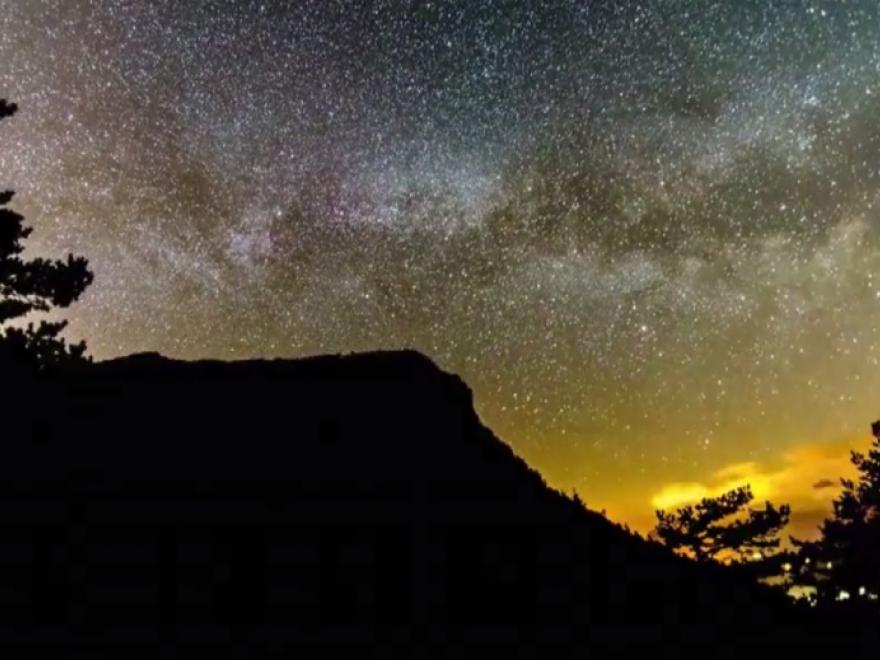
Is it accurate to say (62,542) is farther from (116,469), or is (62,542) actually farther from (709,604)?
(709,604)

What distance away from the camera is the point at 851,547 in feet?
112

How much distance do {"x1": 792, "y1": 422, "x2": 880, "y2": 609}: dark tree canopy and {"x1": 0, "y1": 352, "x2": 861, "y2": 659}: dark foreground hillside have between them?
24477mm

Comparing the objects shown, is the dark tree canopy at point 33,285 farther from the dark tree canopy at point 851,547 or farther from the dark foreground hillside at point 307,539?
the dark tree canopy at point 851,547

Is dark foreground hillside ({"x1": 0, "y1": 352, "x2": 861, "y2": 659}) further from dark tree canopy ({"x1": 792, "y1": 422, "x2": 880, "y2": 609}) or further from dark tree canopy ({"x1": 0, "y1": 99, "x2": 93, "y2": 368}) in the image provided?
dark tree canopy ({"x1": 792, "y1": 422, "x2": 880, "y2": 609})

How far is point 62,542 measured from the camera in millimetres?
10250

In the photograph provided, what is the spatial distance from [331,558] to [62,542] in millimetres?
3478

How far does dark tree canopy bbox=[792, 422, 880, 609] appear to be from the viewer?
33250 millimetres

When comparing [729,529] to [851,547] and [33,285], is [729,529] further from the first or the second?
[33,285]

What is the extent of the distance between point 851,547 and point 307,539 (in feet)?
103

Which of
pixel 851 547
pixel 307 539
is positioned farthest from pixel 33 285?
pixel 851 547

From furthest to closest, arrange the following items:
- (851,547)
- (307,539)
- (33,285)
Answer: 1. (851,547)
2. (33,285)
3. (307,539)

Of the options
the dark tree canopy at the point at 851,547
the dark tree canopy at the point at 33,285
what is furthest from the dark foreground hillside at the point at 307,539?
the dark tree canopy at the point at 851,547

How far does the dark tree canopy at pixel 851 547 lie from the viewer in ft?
109

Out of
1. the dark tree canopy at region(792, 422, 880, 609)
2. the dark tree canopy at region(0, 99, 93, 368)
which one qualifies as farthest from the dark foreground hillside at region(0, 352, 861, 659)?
the dark tree canopy at region(792, 422, 880, 609)
